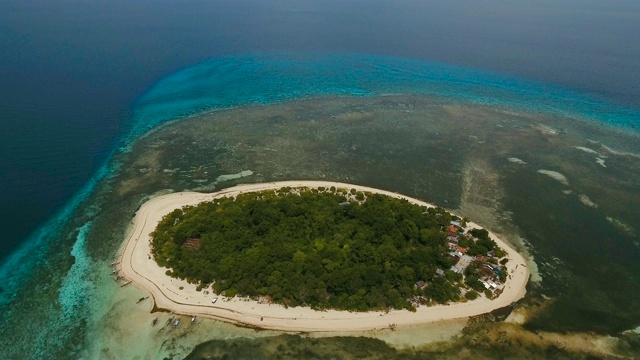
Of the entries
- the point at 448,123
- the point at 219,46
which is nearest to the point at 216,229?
the point at 448,123

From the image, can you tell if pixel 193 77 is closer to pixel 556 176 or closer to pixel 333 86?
pixel 333 86

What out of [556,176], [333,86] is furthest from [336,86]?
[556,176]

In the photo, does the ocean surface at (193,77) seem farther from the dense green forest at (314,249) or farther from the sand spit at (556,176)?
the sand spit at (556,176)

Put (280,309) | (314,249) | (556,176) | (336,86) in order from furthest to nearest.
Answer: (336,86) < (556,176) < (314,249) < (280,309)

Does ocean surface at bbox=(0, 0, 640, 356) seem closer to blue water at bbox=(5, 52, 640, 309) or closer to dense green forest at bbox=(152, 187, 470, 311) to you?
blue water at bbox=(5, 52, 640, 309)

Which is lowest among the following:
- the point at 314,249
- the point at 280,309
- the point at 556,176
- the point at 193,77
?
the point at 280,309

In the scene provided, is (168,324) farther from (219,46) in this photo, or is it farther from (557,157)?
(219,46)

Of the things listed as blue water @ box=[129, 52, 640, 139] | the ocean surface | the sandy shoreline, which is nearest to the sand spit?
the sandy shoreline

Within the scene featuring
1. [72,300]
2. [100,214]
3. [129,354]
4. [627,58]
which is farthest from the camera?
[627,58]
